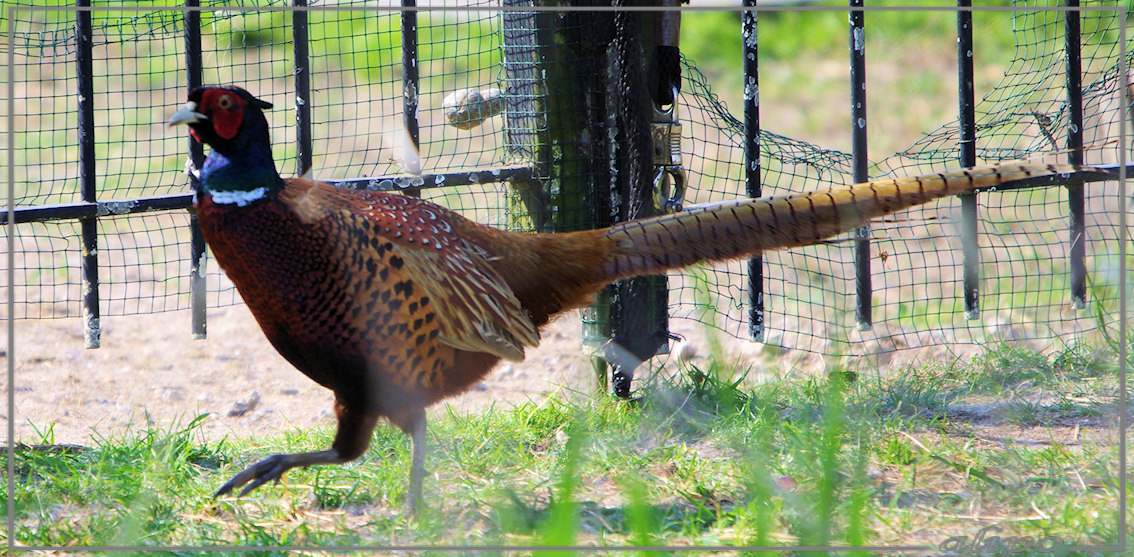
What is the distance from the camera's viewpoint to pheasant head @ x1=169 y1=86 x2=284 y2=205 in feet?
7.18

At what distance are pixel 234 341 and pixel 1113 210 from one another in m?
3.08

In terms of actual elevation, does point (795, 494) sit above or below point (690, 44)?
below

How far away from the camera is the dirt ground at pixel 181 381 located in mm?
2957

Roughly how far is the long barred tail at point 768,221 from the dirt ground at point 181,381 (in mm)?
570

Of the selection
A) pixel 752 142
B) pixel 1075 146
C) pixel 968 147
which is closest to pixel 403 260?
pixel 752 142

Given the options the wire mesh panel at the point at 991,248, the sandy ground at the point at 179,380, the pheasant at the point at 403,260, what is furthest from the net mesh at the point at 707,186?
the pheasant at the point at 403,260

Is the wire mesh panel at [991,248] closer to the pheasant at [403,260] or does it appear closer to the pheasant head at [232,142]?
the pheasant at [403,260]

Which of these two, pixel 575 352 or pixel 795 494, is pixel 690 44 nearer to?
pixel 575 352

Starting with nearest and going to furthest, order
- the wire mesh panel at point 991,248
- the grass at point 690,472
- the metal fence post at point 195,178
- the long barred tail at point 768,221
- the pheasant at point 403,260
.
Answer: the grass at point 690,472
the pheasant at point 403,260
the long barred tail at point 768,221
the metal fence post at point 195,178
the wire mesh panel at point 991,248

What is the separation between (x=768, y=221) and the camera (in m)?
2.45

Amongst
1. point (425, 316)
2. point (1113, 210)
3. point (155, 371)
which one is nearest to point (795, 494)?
point (425, 316)

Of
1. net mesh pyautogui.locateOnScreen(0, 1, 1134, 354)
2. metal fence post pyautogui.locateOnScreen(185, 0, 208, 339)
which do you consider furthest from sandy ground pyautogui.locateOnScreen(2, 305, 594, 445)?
metal fence post pyautogui.locateOnScreen(185, 0, 208, 339)

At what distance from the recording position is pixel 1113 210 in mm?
3363

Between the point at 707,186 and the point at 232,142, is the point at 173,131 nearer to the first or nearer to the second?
the point at 707,186
